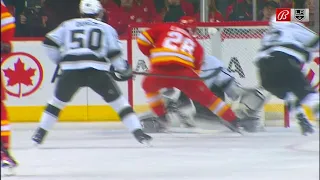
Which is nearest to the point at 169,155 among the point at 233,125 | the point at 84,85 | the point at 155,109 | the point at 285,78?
the point at 84,85

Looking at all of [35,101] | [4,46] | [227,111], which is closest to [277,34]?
[227,111]

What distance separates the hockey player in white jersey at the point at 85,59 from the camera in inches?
255

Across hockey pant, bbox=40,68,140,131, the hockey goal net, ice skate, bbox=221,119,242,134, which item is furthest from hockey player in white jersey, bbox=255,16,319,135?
the hockey goal net

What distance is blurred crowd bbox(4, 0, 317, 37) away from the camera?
28.6ft

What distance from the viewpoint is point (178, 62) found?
7.39m

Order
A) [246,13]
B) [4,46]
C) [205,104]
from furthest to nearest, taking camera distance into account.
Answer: [246,13]
[205,104]
[4,46]

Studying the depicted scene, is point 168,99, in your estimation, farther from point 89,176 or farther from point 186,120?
point 89,176

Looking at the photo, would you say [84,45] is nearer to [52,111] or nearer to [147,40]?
[52,111]

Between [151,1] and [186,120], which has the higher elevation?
[151,1]

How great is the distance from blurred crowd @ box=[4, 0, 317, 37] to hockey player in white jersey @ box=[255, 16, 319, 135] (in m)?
1.96

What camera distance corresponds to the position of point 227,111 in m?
7.57

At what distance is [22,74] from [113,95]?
223 centimetres

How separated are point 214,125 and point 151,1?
176 cm

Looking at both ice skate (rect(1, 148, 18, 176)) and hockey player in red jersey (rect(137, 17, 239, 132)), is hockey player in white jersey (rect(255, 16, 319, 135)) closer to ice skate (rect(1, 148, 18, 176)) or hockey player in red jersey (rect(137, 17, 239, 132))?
hockey player in red jersey (rect(137, 17, 239, 132))
